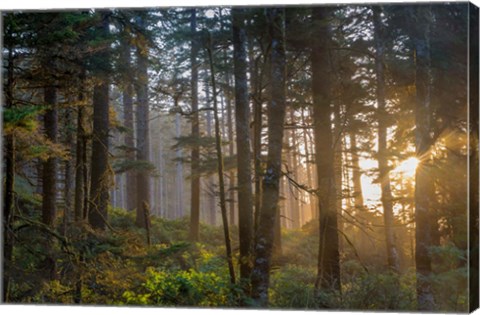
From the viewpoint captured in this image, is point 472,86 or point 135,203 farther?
point 135,203

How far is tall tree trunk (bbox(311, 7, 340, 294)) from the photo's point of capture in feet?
24.6

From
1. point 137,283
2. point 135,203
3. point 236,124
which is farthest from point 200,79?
point 137,283

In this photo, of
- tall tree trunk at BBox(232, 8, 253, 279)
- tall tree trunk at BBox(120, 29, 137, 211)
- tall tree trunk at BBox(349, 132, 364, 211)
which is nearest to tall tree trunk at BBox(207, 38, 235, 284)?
tall tree trunk at BBox(232, 8, 253, 279)

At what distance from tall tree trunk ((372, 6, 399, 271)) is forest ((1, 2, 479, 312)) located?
2 cm

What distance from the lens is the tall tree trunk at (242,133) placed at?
7.77 m

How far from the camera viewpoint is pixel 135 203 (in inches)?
302

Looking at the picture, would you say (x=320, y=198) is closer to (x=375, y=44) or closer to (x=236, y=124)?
(x=236, y=124)

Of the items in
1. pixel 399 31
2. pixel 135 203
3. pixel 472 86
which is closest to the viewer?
pixel 472 86

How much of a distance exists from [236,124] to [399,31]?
2.45m

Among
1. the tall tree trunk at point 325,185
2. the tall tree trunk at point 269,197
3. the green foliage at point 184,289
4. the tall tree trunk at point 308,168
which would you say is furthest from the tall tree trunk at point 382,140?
the green foliage at point 184,289

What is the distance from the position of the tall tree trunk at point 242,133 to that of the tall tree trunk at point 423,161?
2.15 m

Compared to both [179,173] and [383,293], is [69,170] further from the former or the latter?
[383,293]

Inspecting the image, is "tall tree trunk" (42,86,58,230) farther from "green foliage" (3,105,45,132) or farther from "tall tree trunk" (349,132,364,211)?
"tall tree trunk" (349,132,364,211)

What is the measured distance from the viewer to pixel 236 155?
7.92 meters
